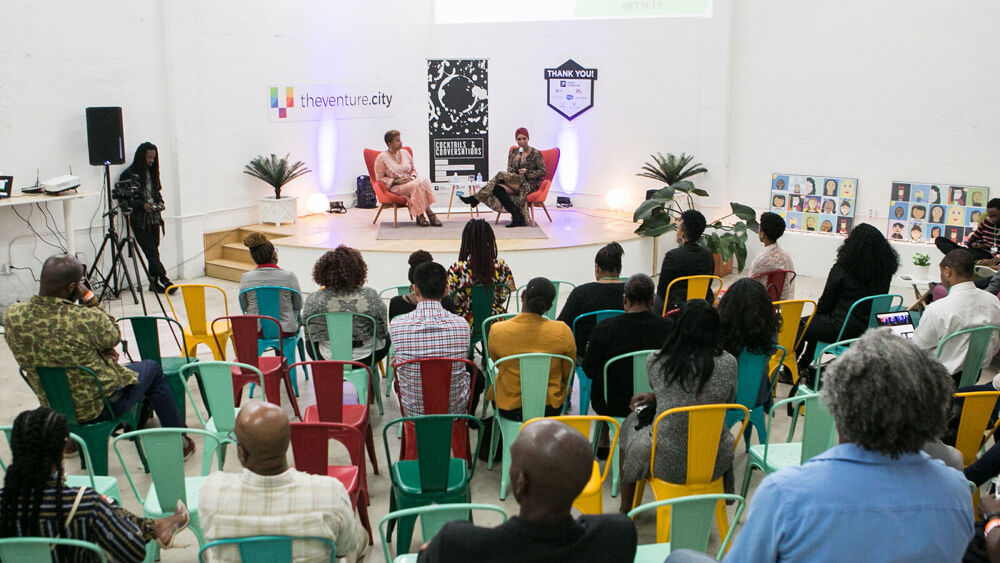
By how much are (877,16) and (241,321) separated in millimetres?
7350

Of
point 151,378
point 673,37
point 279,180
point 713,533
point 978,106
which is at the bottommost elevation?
point 713,533

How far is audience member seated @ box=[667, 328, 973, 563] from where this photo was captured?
1823 mm

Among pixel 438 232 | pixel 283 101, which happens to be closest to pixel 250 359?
pixel 438 232

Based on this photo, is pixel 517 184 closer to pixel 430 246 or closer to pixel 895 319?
pixel 430 246

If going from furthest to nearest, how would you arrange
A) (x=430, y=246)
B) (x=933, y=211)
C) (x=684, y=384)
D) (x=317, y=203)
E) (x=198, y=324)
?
(x=317, y=203) < (x=933, y=211) < (x=430, y=246) < (x=198, y=324) < (x=684, y=384)

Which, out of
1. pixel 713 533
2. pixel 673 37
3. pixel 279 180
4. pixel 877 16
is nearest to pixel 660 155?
pixel 673 37

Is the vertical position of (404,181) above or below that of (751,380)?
above

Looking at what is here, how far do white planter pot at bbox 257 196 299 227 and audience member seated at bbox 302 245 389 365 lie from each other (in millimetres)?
5143

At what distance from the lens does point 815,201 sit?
32.0 feet

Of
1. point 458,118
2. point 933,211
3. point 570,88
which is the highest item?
point 570,88

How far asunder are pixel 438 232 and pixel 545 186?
4.54 feet

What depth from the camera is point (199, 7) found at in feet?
30.8

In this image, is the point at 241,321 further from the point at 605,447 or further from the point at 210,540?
the point at 210,540

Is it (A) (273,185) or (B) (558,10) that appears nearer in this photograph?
(A) (273,185)
